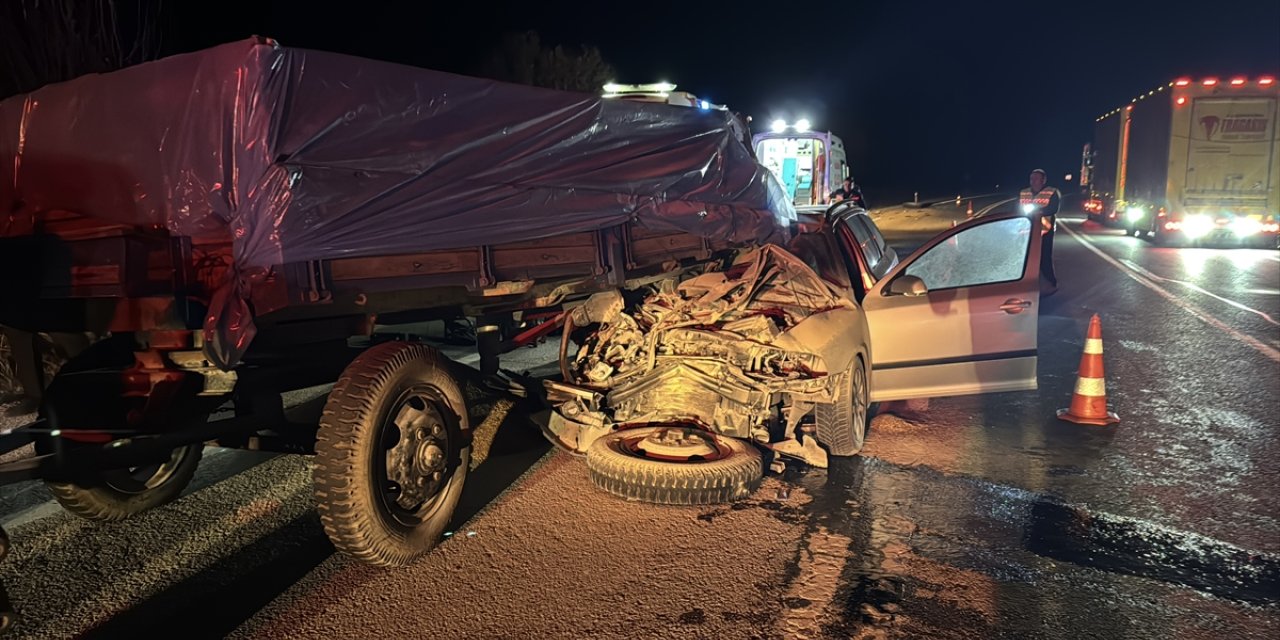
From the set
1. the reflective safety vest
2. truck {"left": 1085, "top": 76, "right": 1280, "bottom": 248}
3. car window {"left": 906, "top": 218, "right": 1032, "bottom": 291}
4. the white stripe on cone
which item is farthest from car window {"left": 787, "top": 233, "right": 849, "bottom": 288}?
truck {"left": 1085, "top": 76, "right": 1280, "bottom": 248}

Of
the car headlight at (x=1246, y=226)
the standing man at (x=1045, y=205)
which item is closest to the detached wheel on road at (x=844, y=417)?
the standing man at (x=1045, y=205)

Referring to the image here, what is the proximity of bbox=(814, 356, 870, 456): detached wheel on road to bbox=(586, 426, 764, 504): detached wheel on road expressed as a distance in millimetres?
557

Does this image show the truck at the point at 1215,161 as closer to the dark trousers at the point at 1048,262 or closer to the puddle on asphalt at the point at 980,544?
the dark trousers at the point at 1048,262

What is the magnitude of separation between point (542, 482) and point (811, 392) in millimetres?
1691

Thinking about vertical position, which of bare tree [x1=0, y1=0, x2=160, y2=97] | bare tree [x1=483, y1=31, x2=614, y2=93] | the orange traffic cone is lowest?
the orange traffic cone

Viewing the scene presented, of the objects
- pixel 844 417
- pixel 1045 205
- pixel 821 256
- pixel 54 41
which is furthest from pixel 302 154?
pixel 1045 205

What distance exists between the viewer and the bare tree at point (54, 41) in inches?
330

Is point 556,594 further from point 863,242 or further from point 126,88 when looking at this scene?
point 863,242

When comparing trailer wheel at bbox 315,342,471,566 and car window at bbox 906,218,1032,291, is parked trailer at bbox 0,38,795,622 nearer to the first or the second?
trailer wheel at bbox 315,342,471,566

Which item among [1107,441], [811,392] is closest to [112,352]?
[811,392]

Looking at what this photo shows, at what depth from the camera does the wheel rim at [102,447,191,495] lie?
4.28 metres

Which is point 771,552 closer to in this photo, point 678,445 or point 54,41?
point 678,445

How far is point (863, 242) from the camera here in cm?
650

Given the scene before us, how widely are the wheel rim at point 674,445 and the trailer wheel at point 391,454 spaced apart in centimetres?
104
